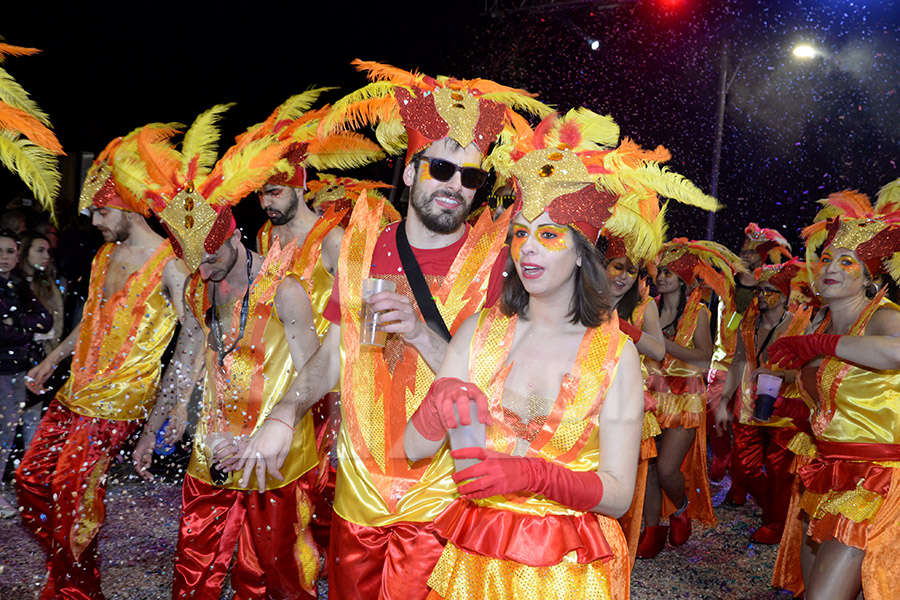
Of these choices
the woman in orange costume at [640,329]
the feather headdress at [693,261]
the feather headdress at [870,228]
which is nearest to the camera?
the feather headdress at [870,228]

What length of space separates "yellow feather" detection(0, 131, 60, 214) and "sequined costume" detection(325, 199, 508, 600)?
1268 millimetres

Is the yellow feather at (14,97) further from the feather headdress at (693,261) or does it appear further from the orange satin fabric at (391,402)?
the feather headdress at (693,261)

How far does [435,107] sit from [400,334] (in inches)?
35.0

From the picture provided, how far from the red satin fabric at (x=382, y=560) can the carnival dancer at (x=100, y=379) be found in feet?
4.86

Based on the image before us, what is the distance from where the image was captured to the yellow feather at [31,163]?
3.03 meters

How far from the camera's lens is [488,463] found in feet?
5.60

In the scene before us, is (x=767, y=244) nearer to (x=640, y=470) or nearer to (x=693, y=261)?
(x=693, y=261)

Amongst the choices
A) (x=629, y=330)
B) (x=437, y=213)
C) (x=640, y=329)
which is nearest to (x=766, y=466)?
(x=640, y=329)

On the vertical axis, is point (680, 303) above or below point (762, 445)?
above

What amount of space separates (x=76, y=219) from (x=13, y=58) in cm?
141

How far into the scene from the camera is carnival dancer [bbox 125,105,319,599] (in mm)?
3324

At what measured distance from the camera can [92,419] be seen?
13.0 ft

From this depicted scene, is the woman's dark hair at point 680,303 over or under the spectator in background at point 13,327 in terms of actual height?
over

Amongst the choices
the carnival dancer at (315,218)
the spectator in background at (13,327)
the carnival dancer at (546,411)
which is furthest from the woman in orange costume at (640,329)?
the spectator in background at (13,327)
